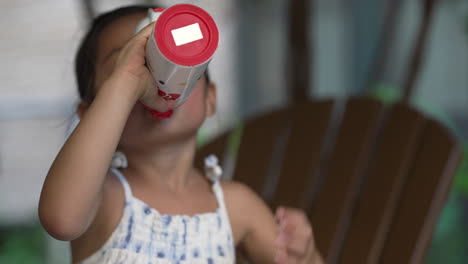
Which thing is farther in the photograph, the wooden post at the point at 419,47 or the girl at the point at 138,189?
the wooden post at the point at 419,47

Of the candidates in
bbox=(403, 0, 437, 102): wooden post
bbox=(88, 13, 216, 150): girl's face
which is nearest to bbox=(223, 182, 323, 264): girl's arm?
bbox=(88, 13, 216, 150): girl's face

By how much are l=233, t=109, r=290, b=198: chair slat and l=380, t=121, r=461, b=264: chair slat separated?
0.36 meters

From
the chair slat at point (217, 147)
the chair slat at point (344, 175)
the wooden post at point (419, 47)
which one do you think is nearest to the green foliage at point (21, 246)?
the chair slat at point (217, 147)

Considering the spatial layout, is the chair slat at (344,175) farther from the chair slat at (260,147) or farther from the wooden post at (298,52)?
the wooden post at (298,52)

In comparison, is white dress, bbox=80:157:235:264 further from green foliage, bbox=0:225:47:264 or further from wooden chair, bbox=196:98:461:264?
green foliage, bbox=0:225:47:264

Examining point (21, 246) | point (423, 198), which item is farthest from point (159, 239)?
point (21, 246)

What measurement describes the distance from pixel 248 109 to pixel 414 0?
0.69 m

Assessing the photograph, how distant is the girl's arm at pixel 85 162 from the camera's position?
558mm

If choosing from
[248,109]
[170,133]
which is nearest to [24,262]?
[248,109]

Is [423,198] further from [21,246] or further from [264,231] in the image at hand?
[21,246]

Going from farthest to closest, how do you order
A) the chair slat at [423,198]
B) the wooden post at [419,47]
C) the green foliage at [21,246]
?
the green foliage at [21,246]
the wooden post at [419,47]
the chair slat at [423,198]

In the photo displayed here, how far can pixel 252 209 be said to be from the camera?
0.87 metres

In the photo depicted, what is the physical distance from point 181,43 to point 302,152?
3.02 feet

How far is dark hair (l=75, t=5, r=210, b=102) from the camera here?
777 mm
